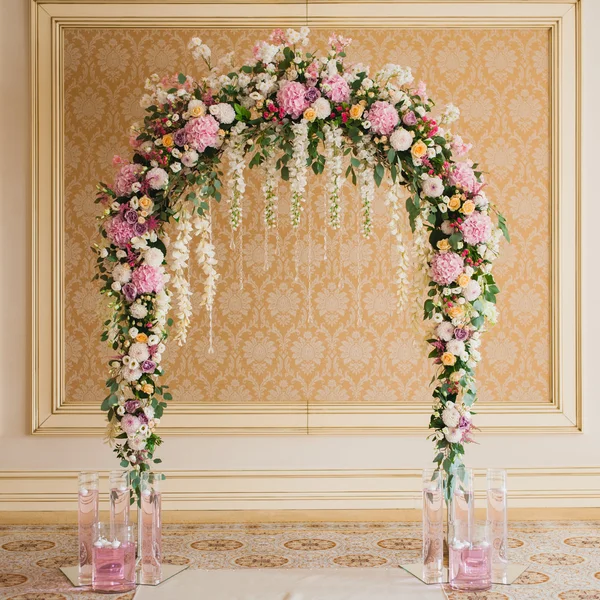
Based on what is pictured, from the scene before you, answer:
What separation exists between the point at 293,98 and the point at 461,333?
1348 mm

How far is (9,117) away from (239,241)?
1577 mm

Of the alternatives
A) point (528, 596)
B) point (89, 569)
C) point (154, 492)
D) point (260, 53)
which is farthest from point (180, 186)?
→ point (528, 596)

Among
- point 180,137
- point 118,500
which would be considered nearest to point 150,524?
point 118,500

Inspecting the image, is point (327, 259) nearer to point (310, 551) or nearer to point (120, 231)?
point (120, 231)

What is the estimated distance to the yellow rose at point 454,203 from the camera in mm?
3625

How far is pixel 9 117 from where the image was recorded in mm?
4699

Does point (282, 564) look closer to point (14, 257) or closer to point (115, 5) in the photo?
point (14, 257)

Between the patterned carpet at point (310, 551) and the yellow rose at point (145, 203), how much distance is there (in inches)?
69.0

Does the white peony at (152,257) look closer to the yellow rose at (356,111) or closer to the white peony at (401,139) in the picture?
the yellow rose at (356,111)

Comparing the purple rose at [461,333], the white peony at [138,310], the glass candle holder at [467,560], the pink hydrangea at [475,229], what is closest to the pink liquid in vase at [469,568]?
the glass candle holder at [467,560]

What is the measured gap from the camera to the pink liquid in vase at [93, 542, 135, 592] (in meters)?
3.47

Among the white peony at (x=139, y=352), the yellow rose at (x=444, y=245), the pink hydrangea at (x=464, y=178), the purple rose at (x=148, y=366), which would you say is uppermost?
the pink hydrangea at (x=464, y=178)

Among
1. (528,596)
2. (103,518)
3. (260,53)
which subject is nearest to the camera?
(528,596)

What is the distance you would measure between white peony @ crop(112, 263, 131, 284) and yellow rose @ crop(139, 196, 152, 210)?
0.29 meters
